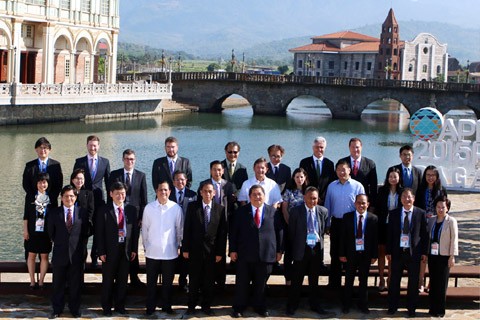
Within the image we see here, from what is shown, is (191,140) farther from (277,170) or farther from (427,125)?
(277,170)

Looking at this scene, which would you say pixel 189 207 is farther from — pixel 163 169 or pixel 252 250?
pixel 163 169

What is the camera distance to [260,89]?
58.4m

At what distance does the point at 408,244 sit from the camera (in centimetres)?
847

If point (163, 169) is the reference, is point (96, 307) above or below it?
below

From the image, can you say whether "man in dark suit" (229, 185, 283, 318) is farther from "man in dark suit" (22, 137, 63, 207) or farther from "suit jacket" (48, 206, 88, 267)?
"man in dark suit" (22, 137, 63, 207)

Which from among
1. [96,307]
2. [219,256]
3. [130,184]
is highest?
[130,184]

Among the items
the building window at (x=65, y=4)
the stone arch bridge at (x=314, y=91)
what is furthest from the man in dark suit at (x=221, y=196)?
the stone arch bridge at (x=314, y=91)

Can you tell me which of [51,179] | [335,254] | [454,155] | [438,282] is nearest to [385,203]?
[335,254]

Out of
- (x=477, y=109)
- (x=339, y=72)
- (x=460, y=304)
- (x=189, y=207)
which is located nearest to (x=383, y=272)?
(x=460, y=304)

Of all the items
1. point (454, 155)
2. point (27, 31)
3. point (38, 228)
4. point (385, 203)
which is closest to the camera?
point (38, 228)

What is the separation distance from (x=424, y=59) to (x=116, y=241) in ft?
360

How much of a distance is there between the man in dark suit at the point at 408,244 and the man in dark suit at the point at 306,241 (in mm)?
692

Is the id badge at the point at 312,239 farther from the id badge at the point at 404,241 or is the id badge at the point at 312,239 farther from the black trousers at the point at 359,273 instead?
the id badge at the point at 404,241

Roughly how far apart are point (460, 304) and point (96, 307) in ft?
11.9
